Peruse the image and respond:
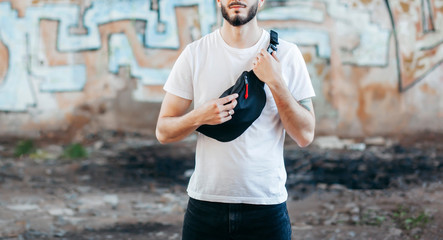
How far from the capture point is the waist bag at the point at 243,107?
2.15m

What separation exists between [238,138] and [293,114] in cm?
24

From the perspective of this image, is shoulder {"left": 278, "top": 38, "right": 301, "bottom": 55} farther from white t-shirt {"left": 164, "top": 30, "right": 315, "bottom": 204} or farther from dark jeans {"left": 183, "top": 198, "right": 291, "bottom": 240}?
dark jeans {"left": 183, "top": 198, "right": 291, "bottom": 240}

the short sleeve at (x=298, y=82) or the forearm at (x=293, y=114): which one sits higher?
the short sleeve at (x=298, y=82)

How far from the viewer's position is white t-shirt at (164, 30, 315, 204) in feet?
7.30

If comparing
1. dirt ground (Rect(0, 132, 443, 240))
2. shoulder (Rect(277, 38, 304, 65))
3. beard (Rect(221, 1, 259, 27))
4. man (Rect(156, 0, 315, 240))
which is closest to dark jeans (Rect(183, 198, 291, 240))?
man (Rect(156, 0, 315, 240))

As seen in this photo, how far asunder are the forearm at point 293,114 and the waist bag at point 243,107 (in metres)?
0.08

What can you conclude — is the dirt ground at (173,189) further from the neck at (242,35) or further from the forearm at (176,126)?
the neck at (242,35)

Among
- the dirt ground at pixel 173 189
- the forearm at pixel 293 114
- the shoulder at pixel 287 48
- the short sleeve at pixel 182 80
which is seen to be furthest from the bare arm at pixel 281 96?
the dirt ground at pixel 173 189

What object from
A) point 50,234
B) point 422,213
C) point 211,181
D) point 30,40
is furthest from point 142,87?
point 211,181

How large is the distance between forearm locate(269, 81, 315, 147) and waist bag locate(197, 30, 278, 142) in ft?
0.27

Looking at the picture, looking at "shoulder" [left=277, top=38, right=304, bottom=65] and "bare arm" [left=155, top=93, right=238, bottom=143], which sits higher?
"shoulder" [left=277, top=38, right=304, bottom=65]

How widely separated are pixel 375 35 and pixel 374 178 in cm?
344

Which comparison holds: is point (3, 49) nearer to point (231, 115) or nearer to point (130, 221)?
point (130, 221)

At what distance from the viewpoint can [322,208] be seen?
6062 mm
